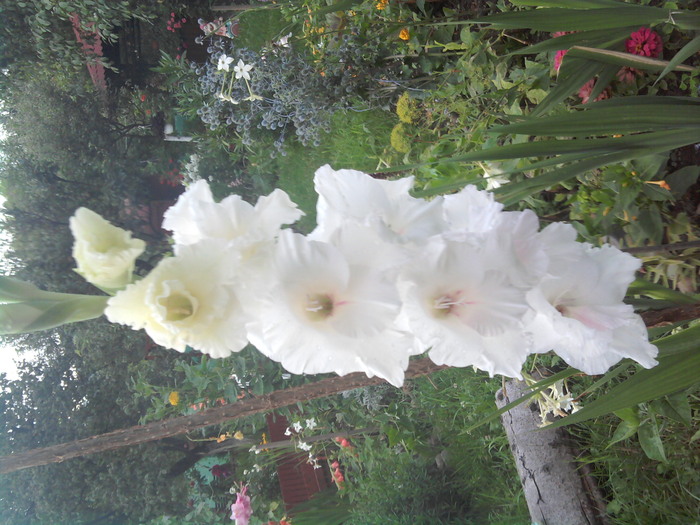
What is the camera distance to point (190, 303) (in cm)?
52

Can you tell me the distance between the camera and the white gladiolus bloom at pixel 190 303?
499 mm

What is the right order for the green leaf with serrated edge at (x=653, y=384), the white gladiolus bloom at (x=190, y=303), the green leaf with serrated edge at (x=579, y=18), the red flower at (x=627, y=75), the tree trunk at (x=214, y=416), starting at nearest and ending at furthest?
the white gladiolus bloom at (x=190, y=303) → the green leaf with serrated edge at (x=653, y=384) → the green leaf with serrated edge at (x=579, y=18) → the tree trunk at (x=214, y=416) → the red flower at (x=627, y=75)

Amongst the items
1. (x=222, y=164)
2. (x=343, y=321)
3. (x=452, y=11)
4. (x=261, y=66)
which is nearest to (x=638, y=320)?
(x=343, y=321)

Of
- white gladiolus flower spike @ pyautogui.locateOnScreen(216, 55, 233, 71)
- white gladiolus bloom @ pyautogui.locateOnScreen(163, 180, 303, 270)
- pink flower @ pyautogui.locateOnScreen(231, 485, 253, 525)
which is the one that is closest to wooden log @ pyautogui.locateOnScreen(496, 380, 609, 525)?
white gladiolus bloom @ pyautogui.locateOnScreen(163, 180, 303, 270)

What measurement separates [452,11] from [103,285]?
5.36 feet

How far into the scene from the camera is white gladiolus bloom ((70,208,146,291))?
512 millimetres

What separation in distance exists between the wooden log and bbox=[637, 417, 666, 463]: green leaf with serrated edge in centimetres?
46

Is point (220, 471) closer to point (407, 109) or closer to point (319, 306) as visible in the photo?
point (407, 109)

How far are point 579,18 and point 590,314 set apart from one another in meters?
0.50

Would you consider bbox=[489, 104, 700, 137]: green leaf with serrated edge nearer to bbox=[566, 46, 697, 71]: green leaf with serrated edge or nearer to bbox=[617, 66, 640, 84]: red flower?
bbox=[566, 46, 697, 71]: green leaf with serrated edge

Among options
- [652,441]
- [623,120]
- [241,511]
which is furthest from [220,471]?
[623,120]

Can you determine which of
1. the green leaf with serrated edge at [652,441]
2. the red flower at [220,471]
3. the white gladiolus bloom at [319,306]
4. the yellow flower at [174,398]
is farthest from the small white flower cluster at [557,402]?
the red flower at [220,471]

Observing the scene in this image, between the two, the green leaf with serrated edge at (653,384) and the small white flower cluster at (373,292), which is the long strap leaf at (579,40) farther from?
the green leaf with serrated edge at (653,384)

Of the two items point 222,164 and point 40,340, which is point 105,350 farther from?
point 222,164
